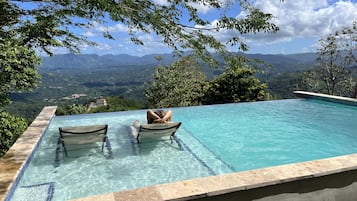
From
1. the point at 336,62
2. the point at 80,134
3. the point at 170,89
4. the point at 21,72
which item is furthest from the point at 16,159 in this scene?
the point at 336,62

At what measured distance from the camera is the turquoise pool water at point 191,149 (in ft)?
16.1

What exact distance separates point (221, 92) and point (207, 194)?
48.3 feet

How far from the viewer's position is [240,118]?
33.5 feet

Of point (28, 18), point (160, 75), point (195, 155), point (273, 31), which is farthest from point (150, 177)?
point (160, 75)

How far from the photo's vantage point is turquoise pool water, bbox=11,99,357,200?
16.1ft

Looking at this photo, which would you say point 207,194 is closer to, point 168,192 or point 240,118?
point 168,192

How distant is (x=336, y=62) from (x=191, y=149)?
49.3 feet

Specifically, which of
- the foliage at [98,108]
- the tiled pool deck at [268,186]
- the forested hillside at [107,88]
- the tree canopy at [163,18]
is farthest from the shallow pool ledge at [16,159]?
the foliage at [98,108]

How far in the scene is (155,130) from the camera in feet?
21.9

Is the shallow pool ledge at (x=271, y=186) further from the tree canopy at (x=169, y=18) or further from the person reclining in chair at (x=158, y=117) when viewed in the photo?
the person reclining in chair at (x=158, y=117)

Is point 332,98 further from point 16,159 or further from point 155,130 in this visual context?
point 16,159

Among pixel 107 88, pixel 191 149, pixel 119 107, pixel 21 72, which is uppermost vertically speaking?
pixel 21 72

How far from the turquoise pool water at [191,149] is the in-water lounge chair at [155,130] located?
24 cm

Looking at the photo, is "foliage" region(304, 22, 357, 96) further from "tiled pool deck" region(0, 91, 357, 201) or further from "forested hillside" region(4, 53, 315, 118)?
"tiled pool deck" region(0, 91, 357, 201)
